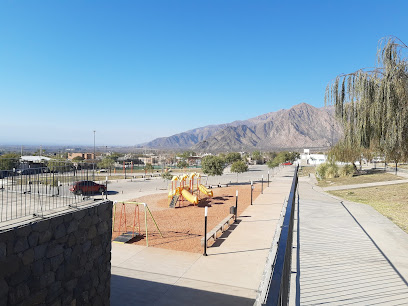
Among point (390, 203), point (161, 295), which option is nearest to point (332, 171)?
point (390, 203)

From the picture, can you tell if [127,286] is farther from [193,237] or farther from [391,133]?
[391,133]

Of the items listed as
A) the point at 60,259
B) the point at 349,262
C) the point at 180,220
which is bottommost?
the point at 180,220

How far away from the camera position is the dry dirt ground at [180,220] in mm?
11375

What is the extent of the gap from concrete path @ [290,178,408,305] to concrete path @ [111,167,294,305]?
4.22 feet

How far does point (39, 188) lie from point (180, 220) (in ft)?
31.9

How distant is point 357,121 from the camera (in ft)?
43.0

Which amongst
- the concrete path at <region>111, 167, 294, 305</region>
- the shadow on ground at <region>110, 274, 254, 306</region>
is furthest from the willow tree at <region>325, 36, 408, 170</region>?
the shadow on ground at <region>110, 274, 254, 306</region>

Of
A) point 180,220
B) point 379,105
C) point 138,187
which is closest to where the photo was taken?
point 379,105

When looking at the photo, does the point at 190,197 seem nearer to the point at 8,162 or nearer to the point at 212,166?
the point at 212,166

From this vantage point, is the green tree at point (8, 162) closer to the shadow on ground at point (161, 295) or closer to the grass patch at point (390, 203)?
the shadow on ground at point (161, 295)

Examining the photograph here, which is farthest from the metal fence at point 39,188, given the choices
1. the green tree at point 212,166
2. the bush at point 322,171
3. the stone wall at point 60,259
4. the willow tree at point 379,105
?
the bush at point 322,171

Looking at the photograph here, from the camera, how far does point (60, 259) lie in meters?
4.67

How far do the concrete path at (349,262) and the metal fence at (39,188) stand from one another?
17.0 feet

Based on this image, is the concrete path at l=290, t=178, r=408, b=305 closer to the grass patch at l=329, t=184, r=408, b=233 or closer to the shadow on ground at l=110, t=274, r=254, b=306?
the grass patch at l=329, t=184, r=408, b=233
